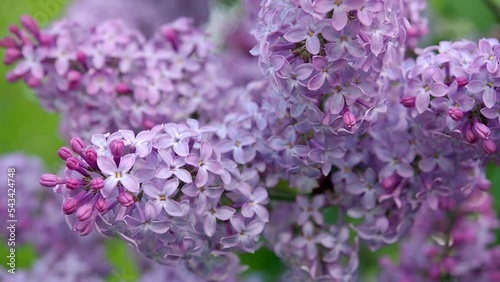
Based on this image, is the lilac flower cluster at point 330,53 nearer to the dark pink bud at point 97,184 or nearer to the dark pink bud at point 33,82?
the dark pink bud at point 97,184

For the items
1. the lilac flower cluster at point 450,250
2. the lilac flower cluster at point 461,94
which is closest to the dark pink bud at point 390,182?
the lilac flower cluster at point 461,94

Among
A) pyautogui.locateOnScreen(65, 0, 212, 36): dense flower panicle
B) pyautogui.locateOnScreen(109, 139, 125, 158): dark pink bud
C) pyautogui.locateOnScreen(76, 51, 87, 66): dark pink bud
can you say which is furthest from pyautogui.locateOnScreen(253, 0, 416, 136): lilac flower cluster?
pyautogui.locateOnScreen(65, 0, 212, 36): dense flower panicle

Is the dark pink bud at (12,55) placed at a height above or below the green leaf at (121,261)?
above

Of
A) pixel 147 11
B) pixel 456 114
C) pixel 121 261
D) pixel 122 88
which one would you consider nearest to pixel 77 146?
pixel 122 88

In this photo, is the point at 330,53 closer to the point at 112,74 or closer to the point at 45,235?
the point at 112,74

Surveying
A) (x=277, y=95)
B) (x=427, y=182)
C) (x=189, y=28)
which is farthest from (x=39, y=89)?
(x=427, y=182)

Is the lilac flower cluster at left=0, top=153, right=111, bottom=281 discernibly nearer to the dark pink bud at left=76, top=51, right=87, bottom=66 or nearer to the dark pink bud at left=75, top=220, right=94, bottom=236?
the dark pink bud at left=76, top=51, right=87, bottom=66
